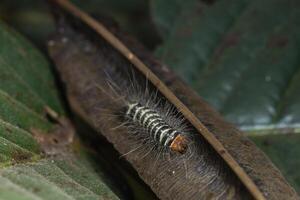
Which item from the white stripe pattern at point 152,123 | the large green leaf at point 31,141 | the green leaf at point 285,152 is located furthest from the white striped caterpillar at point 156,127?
the green leaf at point 285,152

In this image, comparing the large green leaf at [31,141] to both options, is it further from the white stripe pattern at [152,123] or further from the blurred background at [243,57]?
the blurred background at [243,57]

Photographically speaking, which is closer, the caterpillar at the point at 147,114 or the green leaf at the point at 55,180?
the green leaf at the point at 55,180

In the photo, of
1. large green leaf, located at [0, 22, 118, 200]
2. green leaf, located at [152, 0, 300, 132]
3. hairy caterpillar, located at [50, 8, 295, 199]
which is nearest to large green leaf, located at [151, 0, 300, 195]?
green leaf, located at [152, 0, 300, 132]

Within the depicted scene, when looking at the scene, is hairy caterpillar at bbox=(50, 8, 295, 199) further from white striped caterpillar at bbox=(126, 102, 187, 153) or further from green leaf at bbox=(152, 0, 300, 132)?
green leaf at bbox=(152, 0, 300, 132)

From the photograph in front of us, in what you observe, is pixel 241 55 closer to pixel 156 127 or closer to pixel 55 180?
pixel 156 127

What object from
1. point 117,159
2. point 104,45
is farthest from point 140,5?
point 117,159

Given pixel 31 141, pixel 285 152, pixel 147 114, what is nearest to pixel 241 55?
pixel 285 152

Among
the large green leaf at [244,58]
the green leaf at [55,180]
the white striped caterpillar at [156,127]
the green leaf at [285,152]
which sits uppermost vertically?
the green leaf at [55,180]

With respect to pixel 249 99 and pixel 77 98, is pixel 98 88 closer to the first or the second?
pixel 77 98
